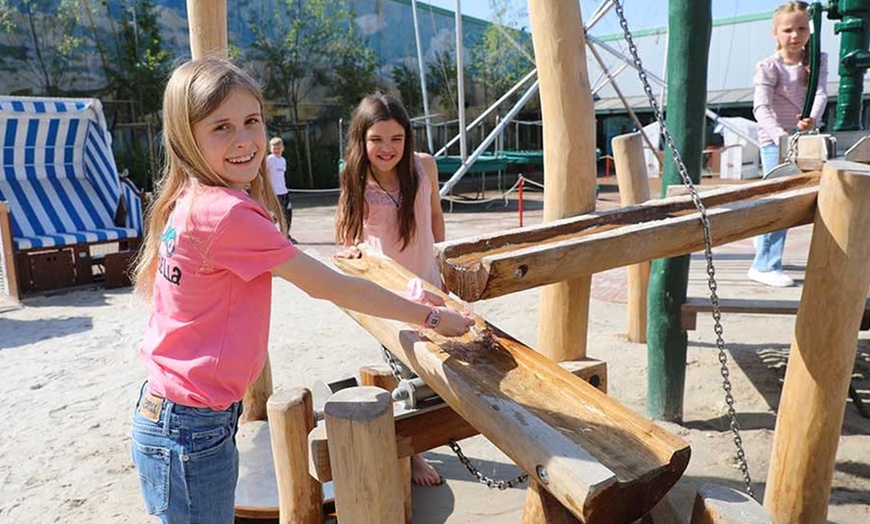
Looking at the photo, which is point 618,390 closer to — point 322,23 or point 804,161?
point 804,161

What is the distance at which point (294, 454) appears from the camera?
2.37 m

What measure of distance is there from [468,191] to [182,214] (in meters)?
17.6

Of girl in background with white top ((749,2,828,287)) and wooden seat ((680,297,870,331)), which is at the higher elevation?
girl in background with white top ((749,2,828,287))

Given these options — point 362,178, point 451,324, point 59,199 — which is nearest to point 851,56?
point 362,178

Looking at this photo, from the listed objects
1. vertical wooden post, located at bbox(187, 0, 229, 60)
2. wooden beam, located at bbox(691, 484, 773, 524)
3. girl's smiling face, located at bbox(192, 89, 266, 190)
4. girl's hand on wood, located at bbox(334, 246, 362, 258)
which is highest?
vertical wooden post, located at bbox(187, 0, 229, 60)

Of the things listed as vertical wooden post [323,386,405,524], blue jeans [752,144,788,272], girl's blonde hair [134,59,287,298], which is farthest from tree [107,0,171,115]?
vertical wooden post [323,386,405,524]

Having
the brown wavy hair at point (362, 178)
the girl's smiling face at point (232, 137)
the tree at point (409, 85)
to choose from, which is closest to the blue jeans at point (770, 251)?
the brown wavy hair at point (362, 178)

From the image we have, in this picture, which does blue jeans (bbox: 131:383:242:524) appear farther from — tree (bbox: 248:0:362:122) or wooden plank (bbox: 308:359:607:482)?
tree (bbox: 248:0:362:122)

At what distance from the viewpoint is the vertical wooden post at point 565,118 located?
234 centimetres

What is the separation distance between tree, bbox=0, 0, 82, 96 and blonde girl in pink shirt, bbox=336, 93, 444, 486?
1509cm

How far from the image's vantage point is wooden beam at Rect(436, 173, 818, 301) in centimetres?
177

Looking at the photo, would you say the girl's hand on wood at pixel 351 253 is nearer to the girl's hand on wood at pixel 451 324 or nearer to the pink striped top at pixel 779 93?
the girl's hand on wood at pixel 451 324

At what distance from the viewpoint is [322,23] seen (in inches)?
782

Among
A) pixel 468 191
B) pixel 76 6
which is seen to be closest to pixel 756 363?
pixel 468 191
